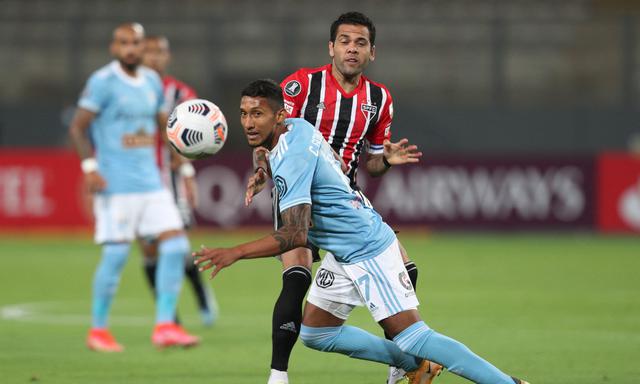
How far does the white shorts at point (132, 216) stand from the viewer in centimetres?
895

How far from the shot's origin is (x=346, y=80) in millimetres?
6727

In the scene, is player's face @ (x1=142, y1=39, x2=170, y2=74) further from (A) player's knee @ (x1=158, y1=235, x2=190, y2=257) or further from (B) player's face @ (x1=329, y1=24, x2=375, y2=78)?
(B) player's face @ (x1=329, y1=24, x2=375, y2=78)

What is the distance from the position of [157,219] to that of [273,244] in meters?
3.76

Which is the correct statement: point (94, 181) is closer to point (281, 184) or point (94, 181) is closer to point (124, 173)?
point (124, 173)

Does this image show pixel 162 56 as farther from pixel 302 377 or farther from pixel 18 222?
pixel 18 222

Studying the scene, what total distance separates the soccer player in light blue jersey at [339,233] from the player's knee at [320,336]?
0.19 meters

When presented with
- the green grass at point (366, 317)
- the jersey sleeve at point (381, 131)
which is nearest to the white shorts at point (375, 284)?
Answer: the jersey sleeve at point (381, 131)

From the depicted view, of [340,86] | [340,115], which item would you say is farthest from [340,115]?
[340,86]

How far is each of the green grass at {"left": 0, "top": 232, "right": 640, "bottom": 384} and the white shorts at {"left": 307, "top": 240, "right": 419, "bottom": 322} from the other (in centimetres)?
129

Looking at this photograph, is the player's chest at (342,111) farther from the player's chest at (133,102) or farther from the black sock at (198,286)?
the black sock at (198,286)

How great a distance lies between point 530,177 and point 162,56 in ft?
33.4

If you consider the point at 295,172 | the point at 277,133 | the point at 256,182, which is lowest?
the point at 256,182

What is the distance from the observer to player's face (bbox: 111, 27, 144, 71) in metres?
8.86

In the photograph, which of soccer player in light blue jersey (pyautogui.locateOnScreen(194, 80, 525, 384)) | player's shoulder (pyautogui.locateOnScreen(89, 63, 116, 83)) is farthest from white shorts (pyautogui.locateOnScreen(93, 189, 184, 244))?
soccer player in light blue jersey (pyautogui.locateOnScreen(194, 80, 525, 384))
